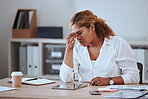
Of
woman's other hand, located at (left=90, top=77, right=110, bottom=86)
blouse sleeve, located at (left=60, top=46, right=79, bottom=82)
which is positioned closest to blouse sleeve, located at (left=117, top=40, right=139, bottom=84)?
woman's other hand, located at (left=90, top=77, right=110, bottom=86)

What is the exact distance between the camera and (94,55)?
8.43ft

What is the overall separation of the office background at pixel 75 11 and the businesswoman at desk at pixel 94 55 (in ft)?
4.55

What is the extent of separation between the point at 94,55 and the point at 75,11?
1.67m

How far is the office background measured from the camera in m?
3.88

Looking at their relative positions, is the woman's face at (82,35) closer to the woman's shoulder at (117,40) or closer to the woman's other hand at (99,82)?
the woman's shoulder at (117,40)

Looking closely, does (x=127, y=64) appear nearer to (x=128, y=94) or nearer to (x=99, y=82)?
(x=99, y=82)

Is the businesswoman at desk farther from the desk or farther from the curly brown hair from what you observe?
the desk

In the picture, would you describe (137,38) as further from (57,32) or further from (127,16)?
(57,32)

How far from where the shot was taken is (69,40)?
248 centimetres

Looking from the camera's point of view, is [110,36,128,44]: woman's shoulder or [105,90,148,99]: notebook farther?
[110,36,128,44]: woman's shoulder

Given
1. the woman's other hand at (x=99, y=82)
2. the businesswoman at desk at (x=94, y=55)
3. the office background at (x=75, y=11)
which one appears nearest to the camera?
the woman's other hand at (x=99, y=82)

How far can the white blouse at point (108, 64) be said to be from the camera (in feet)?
7.82

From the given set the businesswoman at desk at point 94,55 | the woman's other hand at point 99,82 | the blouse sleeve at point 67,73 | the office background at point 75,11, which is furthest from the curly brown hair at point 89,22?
the office background at point 75,11

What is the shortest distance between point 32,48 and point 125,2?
140 centimetres
